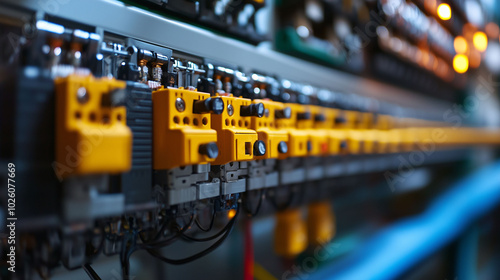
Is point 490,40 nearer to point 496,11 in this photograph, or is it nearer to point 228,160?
point 496,11

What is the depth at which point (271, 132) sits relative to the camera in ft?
2.28

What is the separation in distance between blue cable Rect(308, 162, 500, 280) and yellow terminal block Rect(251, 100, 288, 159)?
2.42 feet

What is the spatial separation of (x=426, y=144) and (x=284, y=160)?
1.27m

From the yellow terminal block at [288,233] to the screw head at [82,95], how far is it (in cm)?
82

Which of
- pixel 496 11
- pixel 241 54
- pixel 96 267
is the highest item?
pixel 496 11

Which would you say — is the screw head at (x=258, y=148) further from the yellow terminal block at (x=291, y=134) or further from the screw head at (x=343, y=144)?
the screw head at (x=343, y=144)

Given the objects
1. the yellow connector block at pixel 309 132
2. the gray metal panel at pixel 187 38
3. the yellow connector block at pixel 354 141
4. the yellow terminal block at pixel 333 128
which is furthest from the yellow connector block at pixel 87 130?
the yellow connector block at pixel 354 141

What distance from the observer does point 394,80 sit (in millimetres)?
1934

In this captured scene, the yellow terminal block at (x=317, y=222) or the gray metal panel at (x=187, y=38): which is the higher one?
the gray metal panel at (x=187, y=38)

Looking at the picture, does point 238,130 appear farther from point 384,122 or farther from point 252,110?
point 384,122

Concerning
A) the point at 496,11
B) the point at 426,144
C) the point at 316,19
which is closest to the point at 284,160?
the point at 316,19

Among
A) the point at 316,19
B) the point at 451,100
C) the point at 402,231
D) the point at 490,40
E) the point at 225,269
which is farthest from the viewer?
the point at 490,40

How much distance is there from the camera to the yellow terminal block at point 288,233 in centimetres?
110

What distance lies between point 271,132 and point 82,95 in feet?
1.25
